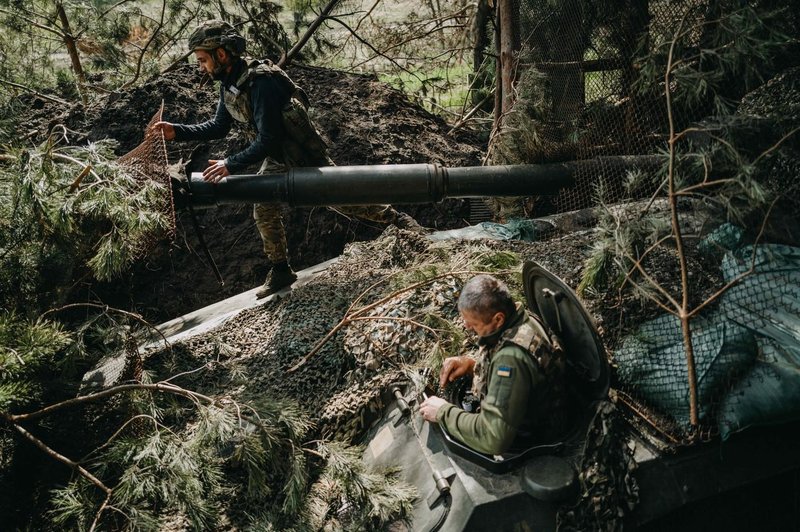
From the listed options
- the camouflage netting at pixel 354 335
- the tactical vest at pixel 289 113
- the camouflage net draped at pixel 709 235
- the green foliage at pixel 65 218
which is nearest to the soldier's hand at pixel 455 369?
the camouflage netting at pixel 354 335

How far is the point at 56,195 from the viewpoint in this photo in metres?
3.40

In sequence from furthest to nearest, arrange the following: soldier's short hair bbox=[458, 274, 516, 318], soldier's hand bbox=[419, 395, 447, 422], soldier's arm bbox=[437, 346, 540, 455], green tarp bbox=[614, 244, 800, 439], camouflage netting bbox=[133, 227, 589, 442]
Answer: camouflage netting bbox=[133, 227, 589, 442] → soldier's hand bbox=[419, 395, 447, 422] → green tarp bbox=[614, 244, 800, 439] → soldier's short hair bbox=[458, 274, 516, 318] → soldier's arm bbox=[437, 346, 540, 455]

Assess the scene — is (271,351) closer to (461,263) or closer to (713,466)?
(461,263)

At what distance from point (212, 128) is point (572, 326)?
11.4 feet

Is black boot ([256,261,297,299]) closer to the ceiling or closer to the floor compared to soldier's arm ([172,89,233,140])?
closer to the floor

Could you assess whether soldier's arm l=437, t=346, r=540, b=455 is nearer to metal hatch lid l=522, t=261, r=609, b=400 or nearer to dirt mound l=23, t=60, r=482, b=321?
metal hatch lid l=522, t=261, r=609, b=400

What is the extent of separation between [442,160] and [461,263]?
317 centimetres

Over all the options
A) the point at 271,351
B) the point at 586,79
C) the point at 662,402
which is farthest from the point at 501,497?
the point at 586,79

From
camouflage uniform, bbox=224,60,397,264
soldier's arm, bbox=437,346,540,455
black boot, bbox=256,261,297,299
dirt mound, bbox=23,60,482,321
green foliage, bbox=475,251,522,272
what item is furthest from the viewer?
dirt mound, bbox=23,60,482,321

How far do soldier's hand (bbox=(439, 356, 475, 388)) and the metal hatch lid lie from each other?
0.46m

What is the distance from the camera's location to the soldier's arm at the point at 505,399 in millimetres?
2498

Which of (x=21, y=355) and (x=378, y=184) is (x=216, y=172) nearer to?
(x=378, y=184)

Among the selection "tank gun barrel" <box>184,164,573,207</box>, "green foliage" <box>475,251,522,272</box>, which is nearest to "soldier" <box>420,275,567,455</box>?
"green foliage" <box>475,251,522,272</box>

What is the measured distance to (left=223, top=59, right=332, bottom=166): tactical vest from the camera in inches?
172
